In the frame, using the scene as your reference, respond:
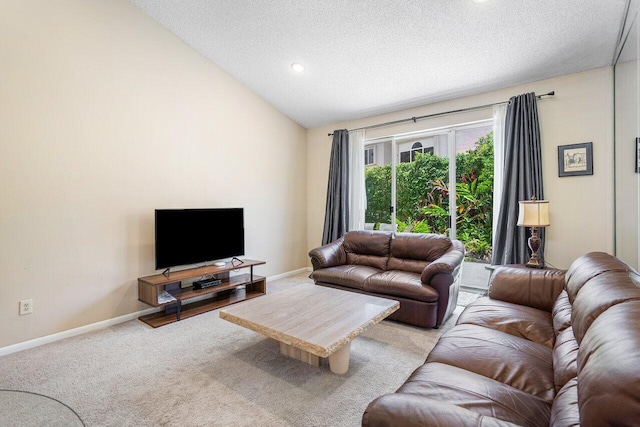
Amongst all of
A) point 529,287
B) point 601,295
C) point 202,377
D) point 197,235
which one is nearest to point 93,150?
point 197,235

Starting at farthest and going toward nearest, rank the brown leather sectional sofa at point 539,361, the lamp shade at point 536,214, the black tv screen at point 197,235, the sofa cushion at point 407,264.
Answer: the sofa cushion at point 407,264 → the black tv screen at point 197,235 → the lamp shade at point 536,214 → the brown leather sectional sofa at point 539,361

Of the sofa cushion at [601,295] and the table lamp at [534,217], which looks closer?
the sofa cushion at [601,295]

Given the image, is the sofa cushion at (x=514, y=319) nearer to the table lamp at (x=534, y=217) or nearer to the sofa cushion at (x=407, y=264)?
the table lamp at (x=534, y=217)

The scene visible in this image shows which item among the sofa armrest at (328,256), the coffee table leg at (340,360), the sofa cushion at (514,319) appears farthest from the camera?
the sofa armrest at (328,256)

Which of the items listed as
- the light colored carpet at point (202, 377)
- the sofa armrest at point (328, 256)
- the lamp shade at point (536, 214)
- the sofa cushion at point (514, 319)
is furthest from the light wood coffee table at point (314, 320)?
the lamp shade at point (536, 214)

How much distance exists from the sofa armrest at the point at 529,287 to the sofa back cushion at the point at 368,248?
4.69ft

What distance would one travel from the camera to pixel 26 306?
249cm

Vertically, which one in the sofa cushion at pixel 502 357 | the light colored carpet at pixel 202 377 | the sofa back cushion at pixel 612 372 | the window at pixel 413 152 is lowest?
the light colored carpet at pixel 202 377

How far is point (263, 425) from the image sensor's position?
161 cm

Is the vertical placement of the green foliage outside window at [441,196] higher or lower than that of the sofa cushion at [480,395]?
higher

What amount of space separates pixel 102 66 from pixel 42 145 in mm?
940

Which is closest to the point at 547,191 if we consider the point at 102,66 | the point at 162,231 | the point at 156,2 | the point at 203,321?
the point at 203,321

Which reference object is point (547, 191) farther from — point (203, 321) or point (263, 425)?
point (203, 321)

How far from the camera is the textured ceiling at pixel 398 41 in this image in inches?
101
